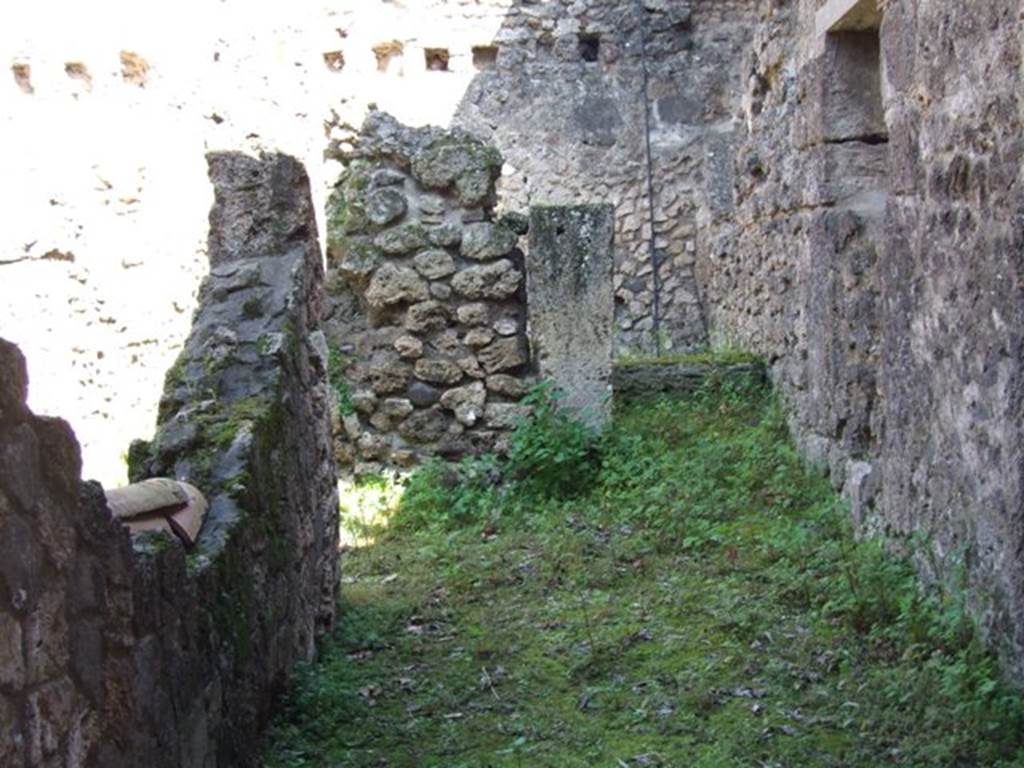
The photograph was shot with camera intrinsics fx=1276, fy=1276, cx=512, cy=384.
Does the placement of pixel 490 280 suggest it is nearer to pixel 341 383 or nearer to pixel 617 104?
pixel 341 383

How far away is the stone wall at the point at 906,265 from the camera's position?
3.85m

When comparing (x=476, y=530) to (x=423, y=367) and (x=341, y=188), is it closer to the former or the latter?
(x=423, y=367)

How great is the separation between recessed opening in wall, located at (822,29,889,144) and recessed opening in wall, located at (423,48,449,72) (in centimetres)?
691

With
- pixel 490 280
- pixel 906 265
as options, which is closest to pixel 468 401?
pixel 490 280

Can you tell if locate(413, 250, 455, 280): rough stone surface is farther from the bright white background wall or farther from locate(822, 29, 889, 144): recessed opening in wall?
locate(822, 29, 889, 144): recessed opening in wall

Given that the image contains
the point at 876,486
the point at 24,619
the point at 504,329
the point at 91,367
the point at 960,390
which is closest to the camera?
the point at 24,619

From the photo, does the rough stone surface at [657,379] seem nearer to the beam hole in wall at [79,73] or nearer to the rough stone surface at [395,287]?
the rough stone surface at [395,287]

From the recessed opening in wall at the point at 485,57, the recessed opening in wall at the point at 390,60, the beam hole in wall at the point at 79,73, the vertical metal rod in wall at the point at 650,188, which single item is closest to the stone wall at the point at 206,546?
the beam hole in wall at the point at 79,73

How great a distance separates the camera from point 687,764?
3.74 metres

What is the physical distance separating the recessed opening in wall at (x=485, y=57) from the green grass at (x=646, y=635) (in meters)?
6.15

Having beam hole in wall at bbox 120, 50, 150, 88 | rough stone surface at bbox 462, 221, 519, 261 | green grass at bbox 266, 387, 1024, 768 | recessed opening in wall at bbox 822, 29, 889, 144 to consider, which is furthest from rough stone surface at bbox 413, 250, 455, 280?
beam hole in wall at bbox 120, 50, 150, 88

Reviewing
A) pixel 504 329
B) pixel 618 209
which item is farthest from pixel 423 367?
pixel 618 209

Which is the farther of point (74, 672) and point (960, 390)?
point (960, 390)

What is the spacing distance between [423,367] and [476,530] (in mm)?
1315
